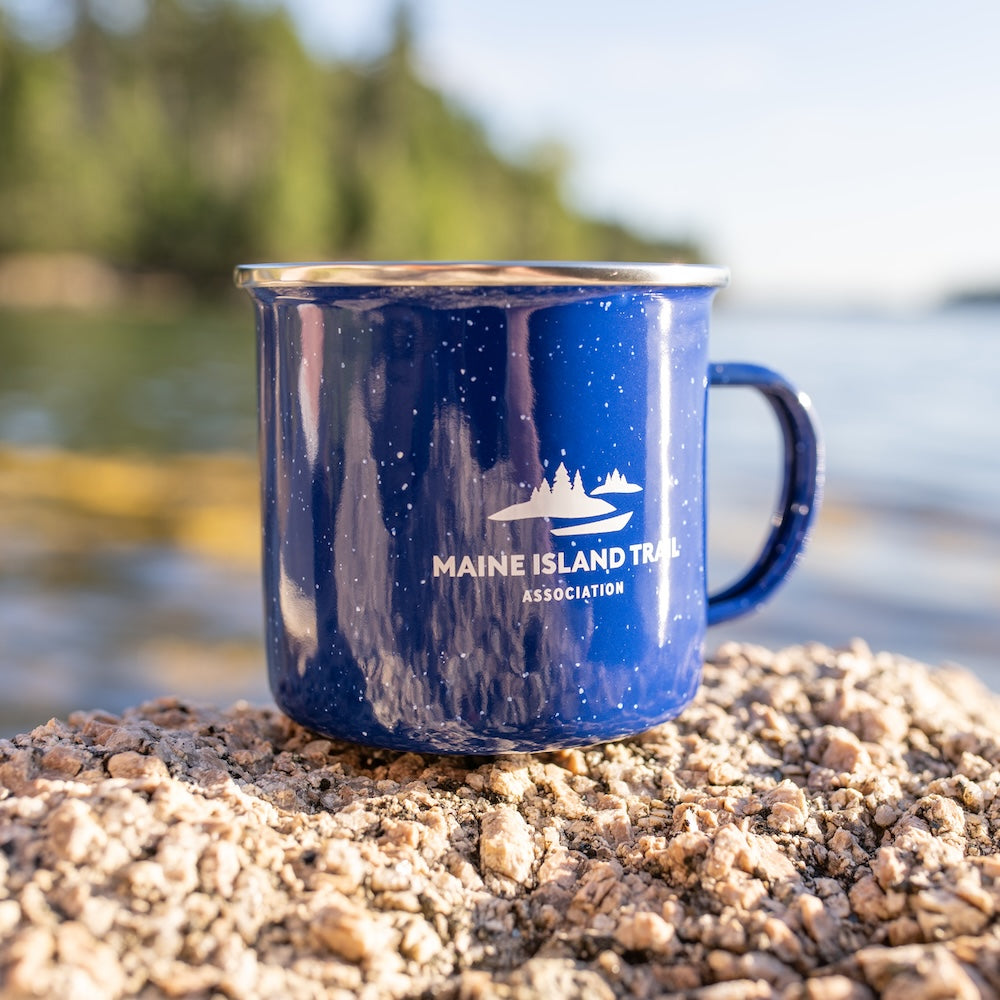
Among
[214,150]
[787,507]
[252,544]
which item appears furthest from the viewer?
[214,150]

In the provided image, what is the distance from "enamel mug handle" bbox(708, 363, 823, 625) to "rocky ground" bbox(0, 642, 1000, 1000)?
0.23 meters

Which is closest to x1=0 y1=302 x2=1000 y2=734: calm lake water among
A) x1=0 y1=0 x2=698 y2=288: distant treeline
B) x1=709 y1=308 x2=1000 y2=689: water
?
x1=709 y1=308 x2=1000 y2=689: water

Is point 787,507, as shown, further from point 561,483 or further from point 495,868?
point 495,868

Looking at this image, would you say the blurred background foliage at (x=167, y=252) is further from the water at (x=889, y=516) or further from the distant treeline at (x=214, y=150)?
the water at (x=889, y=516)

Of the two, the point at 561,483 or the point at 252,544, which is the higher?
the point at 561,483

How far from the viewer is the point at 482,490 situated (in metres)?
1.39

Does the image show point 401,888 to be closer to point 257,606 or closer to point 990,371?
point 257,606

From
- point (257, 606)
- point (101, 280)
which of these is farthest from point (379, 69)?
point (257, 606)

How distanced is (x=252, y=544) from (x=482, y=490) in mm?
4959

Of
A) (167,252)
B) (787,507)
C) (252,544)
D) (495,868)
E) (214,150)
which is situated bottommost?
(252,544)

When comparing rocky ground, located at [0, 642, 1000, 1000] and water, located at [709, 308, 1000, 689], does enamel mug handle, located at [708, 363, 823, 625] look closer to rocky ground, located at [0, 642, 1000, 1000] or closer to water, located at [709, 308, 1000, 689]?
rocky ground, located at [0, 642, 1000, 1000]

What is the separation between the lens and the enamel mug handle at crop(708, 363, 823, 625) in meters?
1.76

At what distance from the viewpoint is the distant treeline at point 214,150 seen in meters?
35.2

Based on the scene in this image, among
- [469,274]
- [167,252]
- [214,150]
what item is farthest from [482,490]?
[214,150]
